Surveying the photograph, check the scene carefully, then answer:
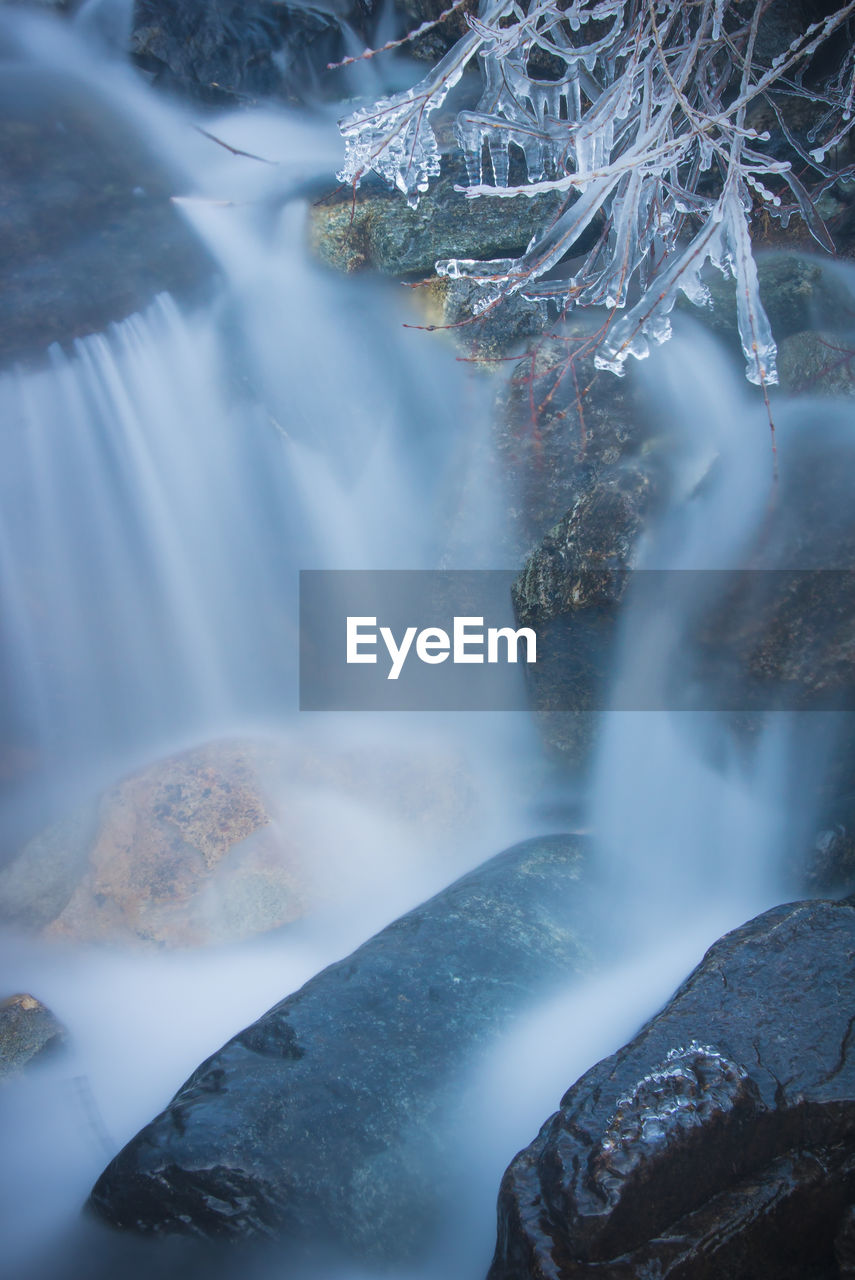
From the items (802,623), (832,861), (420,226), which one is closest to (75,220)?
(420,226)

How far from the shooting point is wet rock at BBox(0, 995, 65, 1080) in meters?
3.62

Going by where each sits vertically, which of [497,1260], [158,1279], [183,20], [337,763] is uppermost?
[183,20]

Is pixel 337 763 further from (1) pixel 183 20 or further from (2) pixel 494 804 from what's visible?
(1) pixel 183 20

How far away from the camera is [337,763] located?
17.1 feet

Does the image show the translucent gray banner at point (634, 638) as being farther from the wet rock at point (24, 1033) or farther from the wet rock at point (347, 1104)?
the wet rock at point (24, 1033)

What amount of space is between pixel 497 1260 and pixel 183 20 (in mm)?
9068

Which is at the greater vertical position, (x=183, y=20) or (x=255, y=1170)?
(x=183, y=20)

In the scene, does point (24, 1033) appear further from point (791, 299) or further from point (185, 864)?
point (791, 299)

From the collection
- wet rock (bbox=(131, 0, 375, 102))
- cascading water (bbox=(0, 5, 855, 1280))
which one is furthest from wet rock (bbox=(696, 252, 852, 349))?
wet rock (bbox=(131, 0, 375, 102))

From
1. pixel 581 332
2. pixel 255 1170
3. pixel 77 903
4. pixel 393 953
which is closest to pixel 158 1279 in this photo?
pixel 255 1170

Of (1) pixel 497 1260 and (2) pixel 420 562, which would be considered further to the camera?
(2) pixel 420 562

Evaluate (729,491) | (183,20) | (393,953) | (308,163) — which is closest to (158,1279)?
(393,953)

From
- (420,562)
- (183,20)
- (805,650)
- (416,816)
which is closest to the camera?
(805,650)

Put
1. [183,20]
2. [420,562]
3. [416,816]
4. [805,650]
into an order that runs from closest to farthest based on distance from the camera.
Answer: [805,650] < [416,816] < [420,562] < [183,20]
